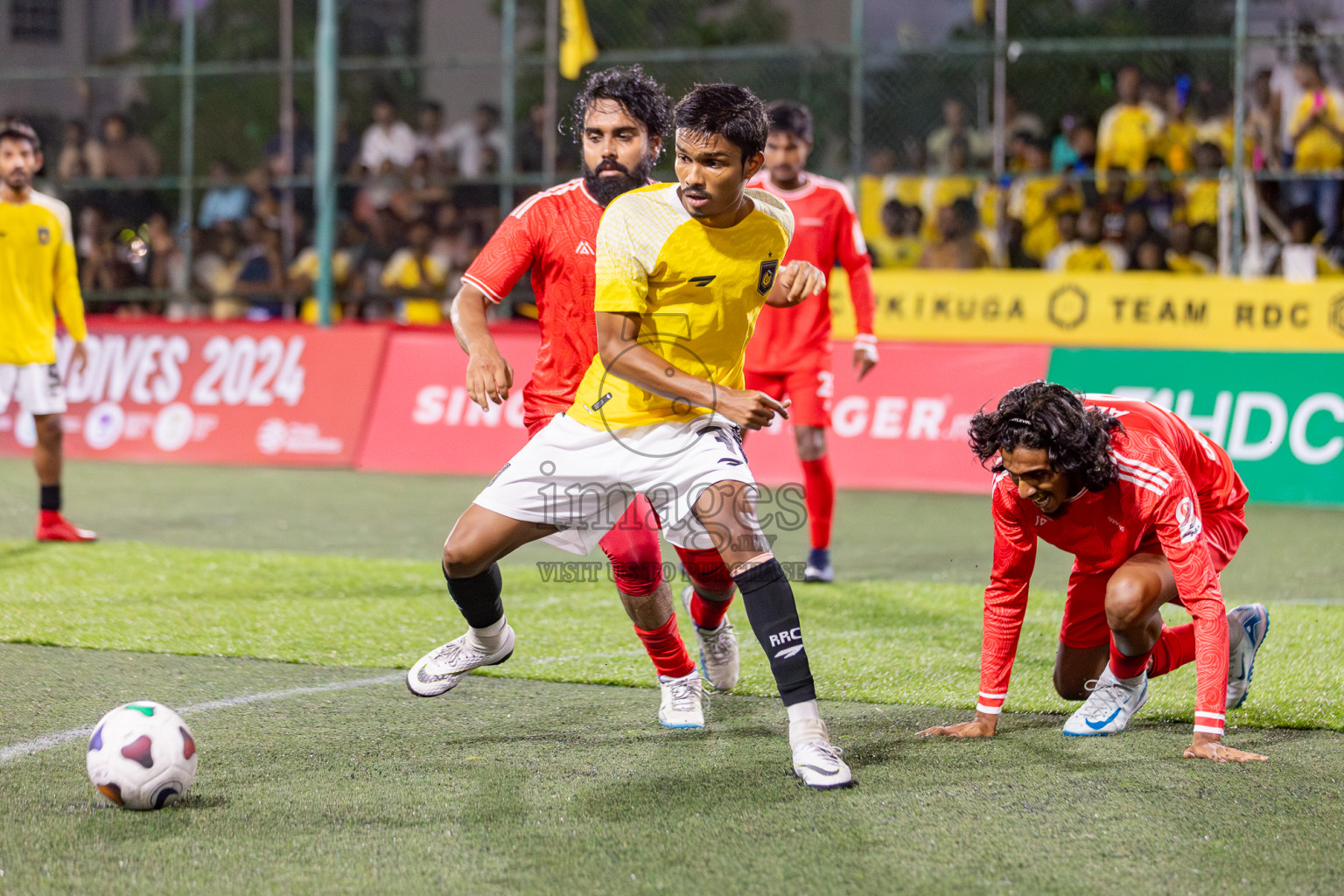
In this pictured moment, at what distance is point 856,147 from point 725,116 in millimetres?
9670

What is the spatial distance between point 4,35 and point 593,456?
879 inches

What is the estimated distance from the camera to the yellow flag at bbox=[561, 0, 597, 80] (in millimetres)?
13914

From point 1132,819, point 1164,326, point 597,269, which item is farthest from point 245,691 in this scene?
point 1164,326

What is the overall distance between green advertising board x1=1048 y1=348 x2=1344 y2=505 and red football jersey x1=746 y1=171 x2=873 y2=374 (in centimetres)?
378

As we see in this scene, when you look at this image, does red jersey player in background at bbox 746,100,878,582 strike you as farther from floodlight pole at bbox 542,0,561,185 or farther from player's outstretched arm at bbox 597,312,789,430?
floodlight pole at bbox 542,0,561,185

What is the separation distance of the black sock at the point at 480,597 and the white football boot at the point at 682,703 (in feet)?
1.95

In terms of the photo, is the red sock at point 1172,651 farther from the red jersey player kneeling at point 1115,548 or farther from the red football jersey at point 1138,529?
the red football jersey at point 1138,529

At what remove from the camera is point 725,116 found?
3910 millimetres

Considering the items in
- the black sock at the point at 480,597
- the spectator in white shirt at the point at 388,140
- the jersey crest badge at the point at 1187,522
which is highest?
the spectator in white shirt at the point at 388,140

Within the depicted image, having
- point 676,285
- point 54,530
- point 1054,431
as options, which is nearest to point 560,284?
point 676,285

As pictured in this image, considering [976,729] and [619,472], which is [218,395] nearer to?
[619,472]

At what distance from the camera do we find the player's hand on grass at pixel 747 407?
12.6ft

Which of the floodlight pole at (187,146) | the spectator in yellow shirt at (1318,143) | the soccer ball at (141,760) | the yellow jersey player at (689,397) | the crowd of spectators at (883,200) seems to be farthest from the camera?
the floodlight pole at (187,146)

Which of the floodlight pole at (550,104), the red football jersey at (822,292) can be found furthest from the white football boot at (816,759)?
the floodlight pole at (550,104)
